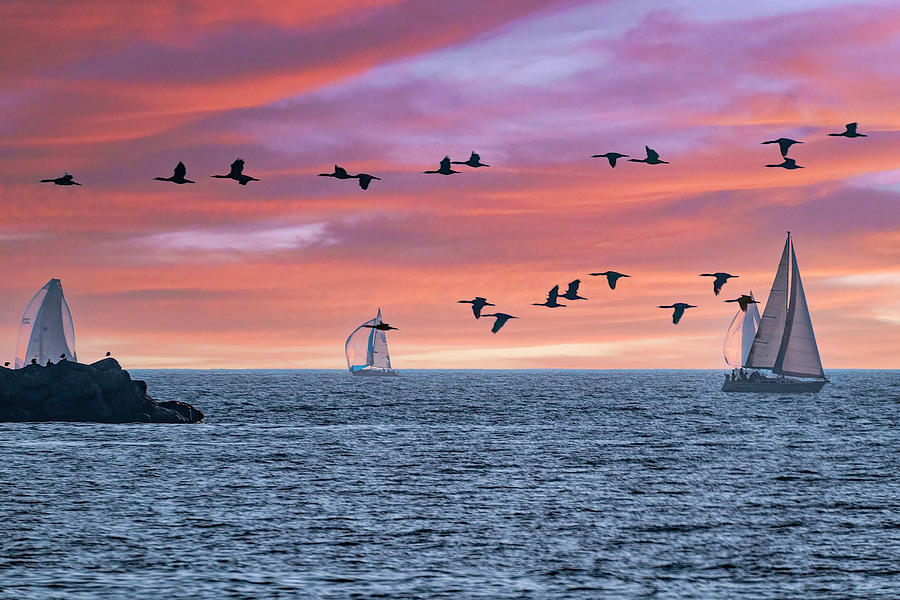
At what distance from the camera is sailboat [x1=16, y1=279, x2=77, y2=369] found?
13600 cm

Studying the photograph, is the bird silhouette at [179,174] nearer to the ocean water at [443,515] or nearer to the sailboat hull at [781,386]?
the ocean water at [443,515]

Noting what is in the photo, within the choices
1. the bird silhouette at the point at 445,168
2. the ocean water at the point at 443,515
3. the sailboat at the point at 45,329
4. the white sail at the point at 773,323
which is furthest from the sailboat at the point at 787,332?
the bird silhouette at the point at 445,168

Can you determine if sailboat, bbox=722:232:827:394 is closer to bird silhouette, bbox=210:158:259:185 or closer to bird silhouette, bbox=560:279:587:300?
bird silhouette, bbox=560:279:587:300

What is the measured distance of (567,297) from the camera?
154ft

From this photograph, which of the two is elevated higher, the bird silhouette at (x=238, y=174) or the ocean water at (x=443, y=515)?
the bird silhouette at (x=238, y=174)

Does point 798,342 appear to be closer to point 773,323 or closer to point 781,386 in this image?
point 773,323

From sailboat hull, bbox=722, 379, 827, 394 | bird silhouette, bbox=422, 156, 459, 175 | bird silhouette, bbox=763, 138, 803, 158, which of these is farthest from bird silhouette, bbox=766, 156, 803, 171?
sailboat hull, bbox=722, 379, 827, 394

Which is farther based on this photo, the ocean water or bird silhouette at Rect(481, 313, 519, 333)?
bird silhouette at Rect(481, 313, 519, 333)

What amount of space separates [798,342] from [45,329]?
97115 mm

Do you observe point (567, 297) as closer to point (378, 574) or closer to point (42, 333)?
point (378, 574)

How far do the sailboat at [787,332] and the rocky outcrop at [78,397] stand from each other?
71880 millimetres

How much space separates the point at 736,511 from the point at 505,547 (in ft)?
47.1

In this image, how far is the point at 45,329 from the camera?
136375 millimetres

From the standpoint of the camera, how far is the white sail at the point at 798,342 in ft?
420
